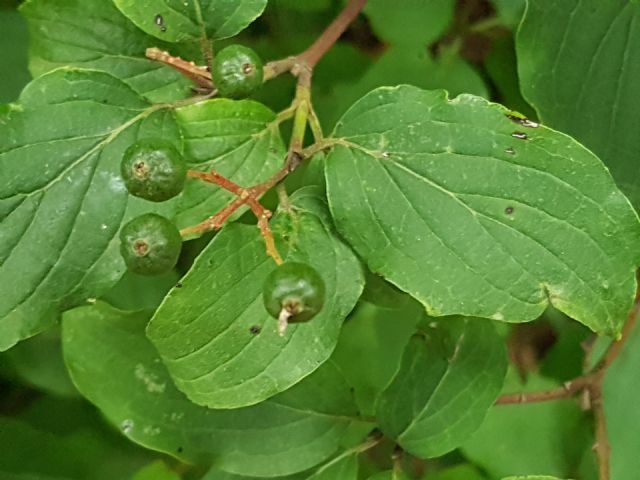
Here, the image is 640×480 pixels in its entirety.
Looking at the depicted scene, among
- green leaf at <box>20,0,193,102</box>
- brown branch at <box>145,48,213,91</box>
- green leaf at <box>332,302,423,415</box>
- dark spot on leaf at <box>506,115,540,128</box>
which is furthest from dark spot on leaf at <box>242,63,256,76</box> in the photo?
green leaf at <box>332,302,423,415</box>

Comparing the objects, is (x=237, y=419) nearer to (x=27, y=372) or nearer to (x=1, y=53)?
(x=27, y=372)

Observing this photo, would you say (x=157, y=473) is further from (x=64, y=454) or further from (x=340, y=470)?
(x=340, y=470)

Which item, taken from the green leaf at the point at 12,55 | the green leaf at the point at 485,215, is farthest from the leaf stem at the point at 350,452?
the green leaf at the point at 12,55

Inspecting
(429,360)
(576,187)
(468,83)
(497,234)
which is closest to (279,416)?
(429,360)

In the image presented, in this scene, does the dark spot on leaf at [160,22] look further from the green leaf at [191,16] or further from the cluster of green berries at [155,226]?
the cluster of green berries at [155,226]

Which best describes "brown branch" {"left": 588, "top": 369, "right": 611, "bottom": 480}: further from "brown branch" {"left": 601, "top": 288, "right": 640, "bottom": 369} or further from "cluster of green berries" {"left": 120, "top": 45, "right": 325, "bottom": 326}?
"cluster of green berries" {"left": 120, "top": 45, "right": 325, "bottom": 326}

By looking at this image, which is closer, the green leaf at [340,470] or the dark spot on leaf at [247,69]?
the dark spot on leaf at [247,69]
